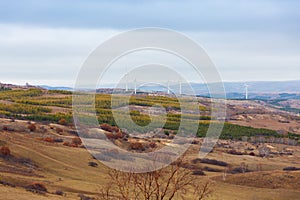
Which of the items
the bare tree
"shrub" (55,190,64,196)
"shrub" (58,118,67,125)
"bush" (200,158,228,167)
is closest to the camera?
the bare tree

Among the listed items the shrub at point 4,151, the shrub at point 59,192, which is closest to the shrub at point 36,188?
the shrub at point 59,192

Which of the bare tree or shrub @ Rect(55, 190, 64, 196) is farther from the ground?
the bare tree

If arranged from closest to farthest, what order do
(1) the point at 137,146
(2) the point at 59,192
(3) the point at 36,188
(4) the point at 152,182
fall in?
(4) the point at 152,182
(3) the point at 36,188
(2) the point at 59,192
(1) the point at 137,146

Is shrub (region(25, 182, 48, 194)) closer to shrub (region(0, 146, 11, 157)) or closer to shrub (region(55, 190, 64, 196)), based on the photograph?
shrub (region(55, 190, 64, 196))

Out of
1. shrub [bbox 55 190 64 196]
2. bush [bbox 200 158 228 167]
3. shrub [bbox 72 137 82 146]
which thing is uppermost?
shrub [bbox 72 137 82 146]

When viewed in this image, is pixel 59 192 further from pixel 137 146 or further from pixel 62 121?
pixel 62 121

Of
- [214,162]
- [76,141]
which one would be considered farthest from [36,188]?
[214,162]

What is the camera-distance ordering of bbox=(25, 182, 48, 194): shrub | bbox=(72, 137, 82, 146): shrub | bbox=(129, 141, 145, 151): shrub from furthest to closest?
bbox=(129, 141, 145, 151): shrub < bbox=(72, 137, 82, 146): shrub < bbox=(25, 182, 48, 194): shrub

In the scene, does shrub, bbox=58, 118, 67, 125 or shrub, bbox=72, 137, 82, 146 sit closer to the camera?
shrub, bbox=72, 137, 82, 146

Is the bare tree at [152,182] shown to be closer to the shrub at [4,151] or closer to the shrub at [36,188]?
the shrub at [36,188]

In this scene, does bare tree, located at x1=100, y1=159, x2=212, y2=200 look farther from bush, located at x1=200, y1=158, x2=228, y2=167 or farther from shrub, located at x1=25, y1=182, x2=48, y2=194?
bush, located at x1=200, y1=158, x2=228, y2=167

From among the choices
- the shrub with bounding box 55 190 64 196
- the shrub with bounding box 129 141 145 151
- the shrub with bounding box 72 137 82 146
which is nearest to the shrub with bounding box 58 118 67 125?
the shrub with bounding box 72 137 82 146

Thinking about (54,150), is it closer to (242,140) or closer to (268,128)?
(242,140)

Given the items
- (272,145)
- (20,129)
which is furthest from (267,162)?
(20,129)
